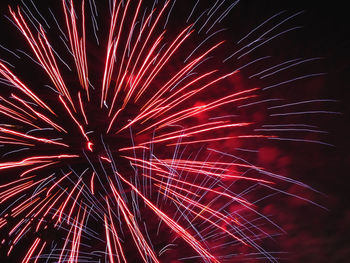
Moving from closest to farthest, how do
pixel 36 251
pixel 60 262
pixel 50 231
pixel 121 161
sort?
1. pixel 50 231
2. pixel 36 251
3. pixel 60 262
4. pixel 121 161

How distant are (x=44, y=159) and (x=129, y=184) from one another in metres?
1.33

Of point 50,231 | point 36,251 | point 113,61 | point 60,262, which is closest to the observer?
point 50,231

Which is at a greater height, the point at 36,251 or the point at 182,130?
the point at 182,130

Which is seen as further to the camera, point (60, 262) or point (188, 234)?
point (188, 234)

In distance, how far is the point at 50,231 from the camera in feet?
13.8

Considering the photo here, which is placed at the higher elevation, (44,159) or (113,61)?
(113,61)

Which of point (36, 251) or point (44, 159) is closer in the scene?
point (36, 251)

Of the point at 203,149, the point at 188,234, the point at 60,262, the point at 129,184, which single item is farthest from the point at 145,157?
the point at 60,262

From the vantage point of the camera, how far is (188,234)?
19.4ft

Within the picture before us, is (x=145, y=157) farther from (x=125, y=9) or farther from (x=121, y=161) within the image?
(x=125, y=9)

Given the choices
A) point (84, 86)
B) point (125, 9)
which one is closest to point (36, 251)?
point (84, 86)

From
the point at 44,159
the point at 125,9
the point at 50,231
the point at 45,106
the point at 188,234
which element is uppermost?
the point at 125,9

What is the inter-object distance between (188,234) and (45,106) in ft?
9.47

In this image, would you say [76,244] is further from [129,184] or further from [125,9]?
[125,9]
